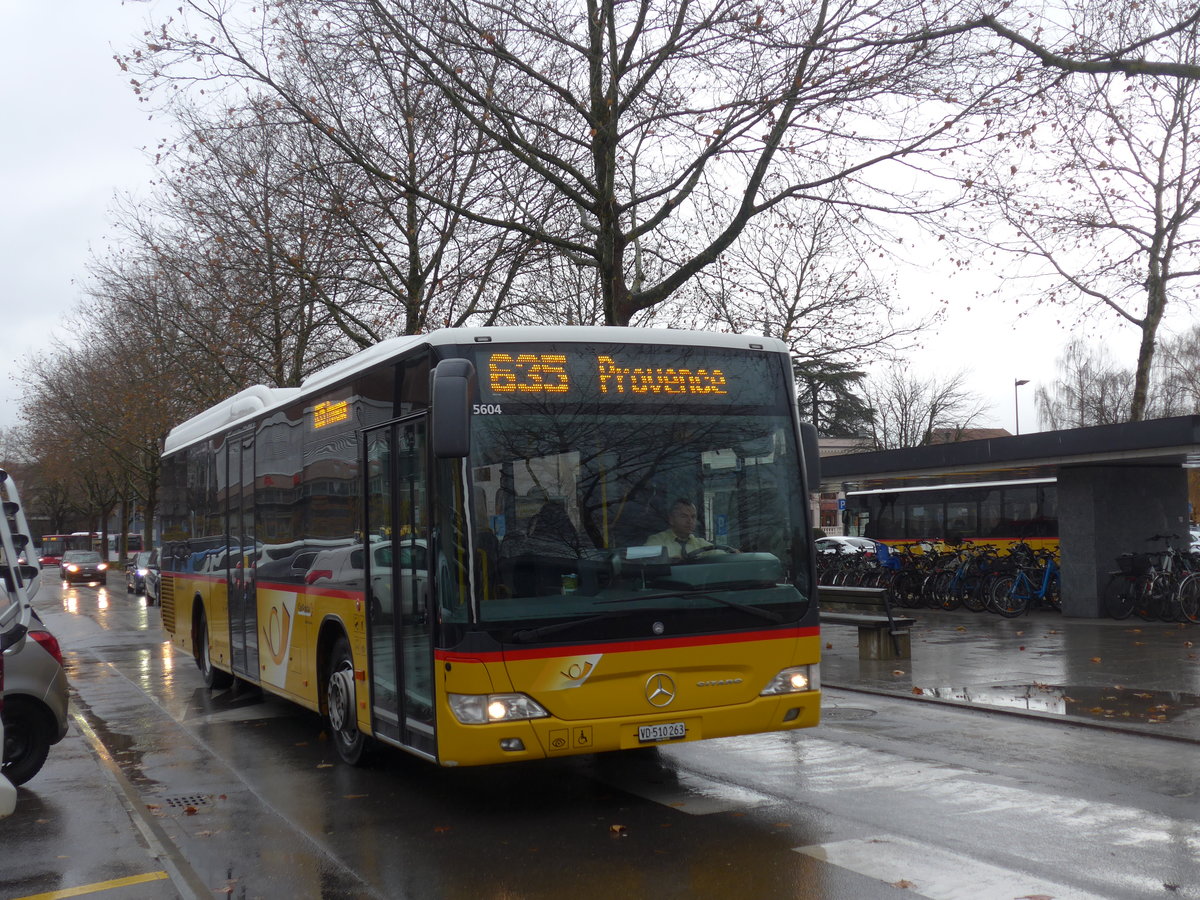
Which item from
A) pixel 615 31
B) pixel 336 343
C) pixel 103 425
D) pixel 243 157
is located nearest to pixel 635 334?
pixel 615 31

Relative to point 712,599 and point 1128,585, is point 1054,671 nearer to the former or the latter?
point 1128,585

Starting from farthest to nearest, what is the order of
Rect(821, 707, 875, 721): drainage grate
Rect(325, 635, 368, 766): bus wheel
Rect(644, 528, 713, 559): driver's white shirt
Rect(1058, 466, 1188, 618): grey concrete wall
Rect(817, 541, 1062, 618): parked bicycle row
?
Rect(817, 541, 1062, 618): parked bicycle row, Rect(1058, 466, 1188, 618): grey concrete wall, Rect(821, 707, 875, 721): drainage grate, Rect(325, 635, 368, 766): bus wheel, Rect(644, 528, 713, 559): driver's white shirt

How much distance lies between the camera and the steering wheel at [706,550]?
286 inches

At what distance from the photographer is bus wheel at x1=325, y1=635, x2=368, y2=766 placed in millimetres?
8758

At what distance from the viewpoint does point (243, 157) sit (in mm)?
23734

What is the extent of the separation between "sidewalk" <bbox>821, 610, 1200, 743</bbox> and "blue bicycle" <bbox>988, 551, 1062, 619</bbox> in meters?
1.42

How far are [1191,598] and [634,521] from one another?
1468cm

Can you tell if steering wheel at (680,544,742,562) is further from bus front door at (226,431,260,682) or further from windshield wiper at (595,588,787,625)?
bus front door at (226,431,260,682)

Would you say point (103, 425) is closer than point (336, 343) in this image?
No

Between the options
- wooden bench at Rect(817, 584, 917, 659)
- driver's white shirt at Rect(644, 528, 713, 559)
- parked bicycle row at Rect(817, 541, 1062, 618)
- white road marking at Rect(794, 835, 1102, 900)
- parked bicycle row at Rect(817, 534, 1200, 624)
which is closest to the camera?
white road marking at Rect(794, 835, 1102, 900)

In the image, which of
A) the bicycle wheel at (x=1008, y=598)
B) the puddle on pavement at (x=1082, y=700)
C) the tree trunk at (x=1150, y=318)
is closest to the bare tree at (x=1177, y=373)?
the tree trunk at (x=1150, y=318)

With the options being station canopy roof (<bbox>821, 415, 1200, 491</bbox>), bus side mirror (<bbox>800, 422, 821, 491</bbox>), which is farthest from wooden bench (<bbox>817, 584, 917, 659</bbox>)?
bus side mirror (<bbox>800, 422, 821, 491</bbox>)

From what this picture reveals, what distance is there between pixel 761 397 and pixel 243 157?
18.7 m

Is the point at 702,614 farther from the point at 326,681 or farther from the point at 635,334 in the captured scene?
the point at 326,681
